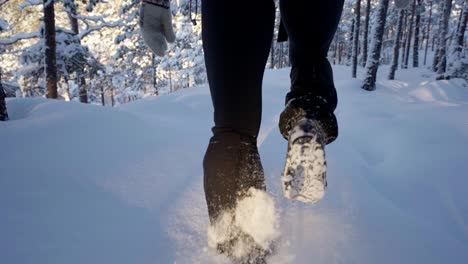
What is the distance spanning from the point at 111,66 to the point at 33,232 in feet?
75.9

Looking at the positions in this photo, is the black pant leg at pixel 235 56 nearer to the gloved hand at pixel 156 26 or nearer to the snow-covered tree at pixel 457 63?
the gloved hand at pixel 156 26

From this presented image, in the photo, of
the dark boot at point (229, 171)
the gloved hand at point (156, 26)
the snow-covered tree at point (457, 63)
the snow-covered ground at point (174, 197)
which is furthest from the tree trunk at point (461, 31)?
the dark boot at point (229, 171)

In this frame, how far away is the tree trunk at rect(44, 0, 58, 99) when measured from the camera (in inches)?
303

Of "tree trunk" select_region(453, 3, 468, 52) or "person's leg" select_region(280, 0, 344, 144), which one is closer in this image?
"person's leg" select_region(280, 0, 344, 144)

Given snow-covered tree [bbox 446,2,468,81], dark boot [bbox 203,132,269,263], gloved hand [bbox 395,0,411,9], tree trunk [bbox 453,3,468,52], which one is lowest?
dark boot [bbox 203,132,269,263]

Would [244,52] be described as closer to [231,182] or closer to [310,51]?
[310,51]

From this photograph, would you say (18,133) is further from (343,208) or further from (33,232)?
(343,208)

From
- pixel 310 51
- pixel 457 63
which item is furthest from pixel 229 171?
pixel 457 63

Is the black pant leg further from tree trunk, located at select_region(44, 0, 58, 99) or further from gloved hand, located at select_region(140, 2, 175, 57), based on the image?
tree trunk, located at select_region(44, 0, 58, 99)

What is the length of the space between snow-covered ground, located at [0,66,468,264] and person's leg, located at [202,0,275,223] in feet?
0.85

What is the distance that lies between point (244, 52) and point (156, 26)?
0.48 metres

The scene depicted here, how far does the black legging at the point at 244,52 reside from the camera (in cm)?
73

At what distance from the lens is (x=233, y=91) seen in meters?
0.73

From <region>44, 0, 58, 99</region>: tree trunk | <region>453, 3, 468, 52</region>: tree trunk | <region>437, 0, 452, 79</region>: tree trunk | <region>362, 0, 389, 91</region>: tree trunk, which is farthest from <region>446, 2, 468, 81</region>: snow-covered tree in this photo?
<region>44, 0, 58, 99</region>: tree trunk
